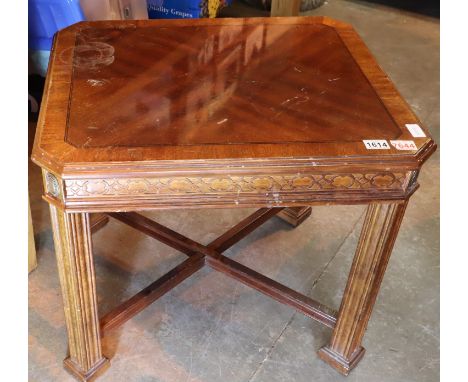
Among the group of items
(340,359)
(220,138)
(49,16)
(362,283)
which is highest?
(220,138)

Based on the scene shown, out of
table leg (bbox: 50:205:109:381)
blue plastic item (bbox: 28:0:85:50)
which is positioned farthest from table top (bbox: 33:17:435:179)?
blue plastic item (bbox: 28:0:85:50)

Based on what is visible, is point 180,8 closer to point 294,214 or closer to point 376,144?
point 294,214

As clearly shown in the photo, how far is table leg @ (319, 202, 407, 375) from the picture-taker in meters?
1.26

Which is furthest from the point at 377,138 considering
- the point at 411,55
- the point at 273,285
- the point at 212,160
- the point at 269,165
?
the point at 411,55

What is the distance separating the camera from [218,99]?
1.29m

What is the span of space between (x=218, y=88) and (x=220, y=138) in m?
0.21

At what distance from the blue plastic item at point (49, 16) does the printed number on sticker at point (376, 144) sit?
1297 millimetres

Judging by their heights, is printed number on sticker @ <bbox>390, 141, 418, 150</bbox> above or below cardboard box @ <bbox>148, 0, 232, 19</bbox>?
above

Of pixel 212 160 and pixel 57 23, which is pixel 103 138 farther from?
pixel 57 23

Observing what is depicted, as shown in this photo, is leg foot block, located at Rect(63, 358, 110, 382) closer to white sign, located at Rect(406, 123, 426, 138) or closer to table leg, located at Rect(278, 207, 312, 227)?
table leg, located at Rect(278, 207, 312, 227)

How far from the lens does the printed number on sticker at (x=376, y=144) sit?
1.16m

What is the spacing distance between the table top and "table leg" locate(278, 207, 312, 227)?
656mm

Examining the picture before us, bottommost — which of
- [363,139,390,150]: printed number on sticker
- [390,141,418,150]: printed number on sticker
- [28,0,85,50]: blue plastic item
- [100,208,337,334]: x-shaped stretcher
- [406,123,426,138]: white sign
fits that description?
[100,208,337,334]: x-shaped stretcher

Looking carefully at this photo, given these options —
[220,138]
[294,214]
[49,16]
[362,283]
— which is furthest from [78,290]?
[49,16]
